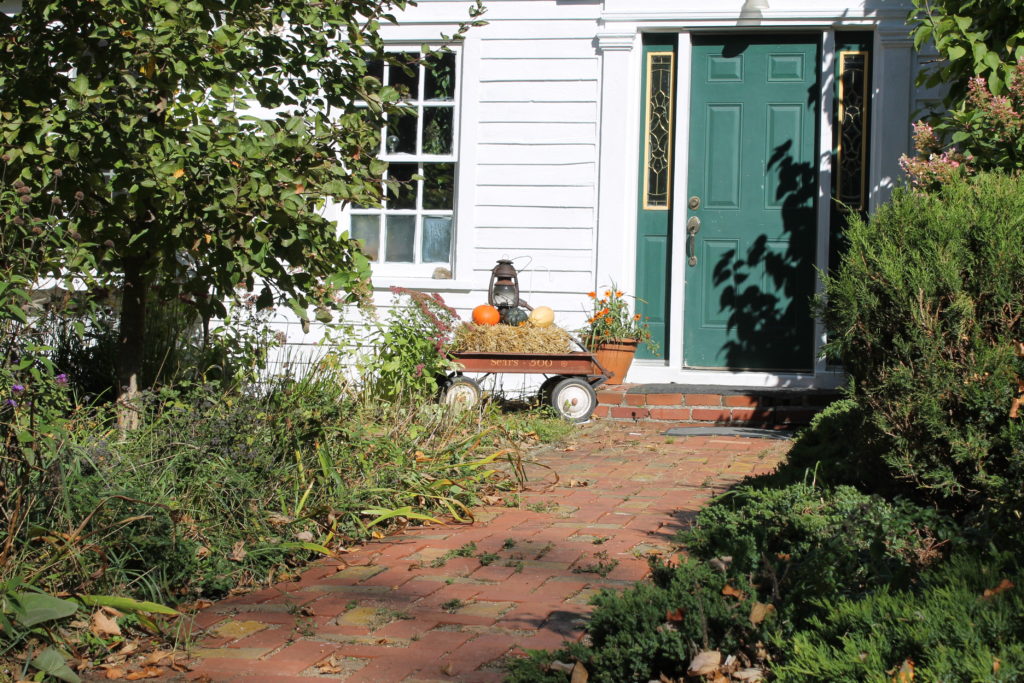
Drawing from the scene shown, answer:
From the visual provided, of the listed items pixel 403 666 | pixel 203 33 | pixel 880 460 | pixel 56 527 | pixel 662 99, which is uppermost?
pixel 662 99

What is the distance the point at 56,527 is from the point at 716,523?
6.69 feet

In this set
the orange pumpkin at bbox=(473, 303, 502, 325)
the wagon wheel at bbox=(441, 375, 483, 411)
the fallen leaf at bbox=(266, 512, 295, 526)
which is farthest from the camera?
the orange pumpkin at bbox=(473, 303, 502, 325)

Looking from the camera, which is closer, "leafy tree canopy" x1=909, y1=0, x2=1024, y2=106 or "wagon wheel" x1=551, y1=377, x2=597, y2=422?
"leafy tree canopy" x1=909, y1=0, x2=1024, y2=106

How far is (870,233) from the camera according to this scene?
136 inches

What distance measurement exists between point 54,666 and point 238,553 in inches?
34.1

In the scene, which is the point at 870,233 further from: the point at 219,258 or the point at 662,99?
the point at 662,99

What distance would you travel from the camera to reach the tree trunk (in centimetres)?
475

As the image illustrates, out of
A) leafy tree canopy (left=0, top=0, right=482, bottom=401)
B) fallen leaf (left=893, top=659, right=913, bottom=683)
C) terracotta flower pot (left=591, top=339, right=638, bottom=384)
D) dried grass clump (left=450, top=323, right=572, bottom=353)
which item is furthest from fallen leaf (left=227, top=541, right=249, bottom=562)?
terracotta flower pot (left=591, top=339, right=638, bottom=384)

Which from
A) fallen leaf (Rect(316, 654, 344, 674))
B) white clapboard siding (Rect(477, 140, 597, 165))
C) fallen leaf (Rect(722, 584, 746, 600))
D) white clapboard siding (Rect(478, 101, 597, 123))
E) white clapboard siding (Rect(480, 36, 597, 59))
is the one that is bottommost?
fallen leaf (Rect(316, 654, 344, 674))

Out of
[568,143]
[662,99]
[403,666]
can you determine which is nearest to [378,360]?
[568,143]

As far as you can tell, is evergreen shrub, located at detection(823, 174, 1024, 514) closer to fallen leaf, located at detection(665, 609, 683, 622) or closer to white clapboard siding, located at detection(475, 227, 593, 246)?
fallen leaf, located at detection(665, 609, 683, 622)

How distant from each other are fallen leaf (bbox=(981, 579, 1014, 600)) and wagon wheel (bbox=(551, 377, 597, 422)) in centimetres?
541

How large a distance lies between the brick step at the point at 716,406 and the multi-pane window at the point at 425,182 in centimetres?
218

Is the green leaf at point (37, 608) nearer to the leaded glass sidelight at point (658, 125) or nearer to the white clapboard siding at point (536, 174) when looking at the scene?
the white clapboard siding at point (536, 174)
